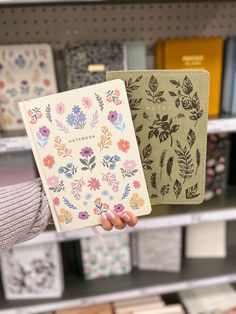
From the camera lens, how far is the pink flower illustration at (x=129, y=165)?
34.2 inches

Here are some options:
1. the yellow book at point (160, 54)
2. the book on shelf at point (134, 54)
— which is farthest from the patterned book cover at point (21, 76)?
the yellow book at point (160, 54)

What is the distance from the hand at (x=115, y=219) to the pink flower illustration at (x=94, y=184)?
0.24 feet

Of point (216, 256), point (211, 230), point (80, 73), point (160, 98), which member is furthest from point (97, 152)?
point (216, 256)

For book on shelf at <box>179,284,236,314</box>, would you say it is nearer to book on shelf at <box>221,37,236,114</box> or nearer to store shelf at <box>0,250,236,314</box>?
store shelf at <box>0,250,236,314</box>

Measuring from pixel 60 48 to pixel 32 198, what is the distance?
0.83 metres

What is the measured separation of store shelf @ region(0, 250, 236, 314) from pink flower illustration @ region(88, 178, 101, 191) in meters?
0.74

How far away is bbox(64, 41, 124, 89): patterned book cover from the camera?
1258 millimetres

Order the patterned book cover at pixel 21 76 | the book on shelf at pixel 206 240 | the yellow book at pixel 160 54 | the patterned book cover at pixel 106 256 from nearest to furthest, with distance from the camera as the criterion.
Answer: the patterned book cover at pixel 21 76 < the yellow book at pixel 160 54 < the patterned book cover at pixel 106 256 < the book on shelf at pixel 206 240

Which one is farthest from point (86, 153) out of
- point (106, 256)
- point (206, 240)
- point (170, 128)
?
point (206, 240)

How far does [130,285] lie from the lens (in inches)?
58.5

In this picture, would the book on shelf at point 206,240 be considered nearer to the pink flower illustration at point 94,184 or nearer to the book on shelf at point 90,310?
the book on shelf at point 90,310

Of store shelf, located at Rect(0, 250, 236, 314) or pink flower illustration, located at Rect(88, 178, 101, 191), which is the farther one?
store shelf, located at Rect(0, 250, 236, 314)

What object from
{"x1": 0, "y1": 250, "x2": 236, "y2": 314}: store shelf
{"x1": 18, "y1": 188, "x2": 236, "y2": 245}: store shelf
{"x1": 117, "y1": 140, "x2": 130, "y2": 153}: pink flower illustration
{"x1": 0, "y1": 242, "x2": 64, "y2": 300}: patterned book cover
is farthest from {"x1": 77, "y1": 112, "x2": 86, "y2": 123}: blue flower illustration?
{"x1": 0, "y1": 250, "x2": 236, "y2": 314}: store shelf

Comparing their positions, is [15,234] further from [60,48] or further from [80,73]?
[60,48]
